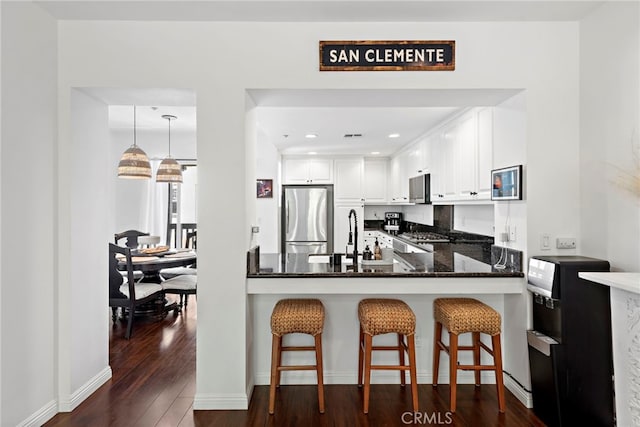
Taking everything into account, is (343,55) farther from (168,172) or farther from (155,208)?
(155,208)

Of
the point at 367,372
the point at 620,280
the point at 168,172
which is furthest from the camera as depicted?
the point at 168,172

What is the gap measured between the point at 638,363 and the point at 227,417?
2223mm

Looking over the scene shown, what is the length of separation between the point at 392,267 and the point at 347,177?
4.13 meters

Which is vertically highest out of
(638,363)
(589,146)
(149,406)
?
(589,146)

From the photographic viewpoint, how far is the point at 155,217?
586 cm

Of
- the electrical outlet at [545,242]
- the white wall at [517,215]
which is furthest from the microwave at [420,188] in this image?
the electrical outlet at [545,242]

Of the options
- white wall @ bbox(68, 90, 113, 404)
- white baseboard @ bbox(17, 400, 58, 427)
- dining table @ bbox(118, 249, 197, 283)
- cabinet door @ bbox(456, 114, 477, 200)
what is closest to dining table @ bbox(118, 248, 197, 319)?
dining table @ bbox(118, 249, 197, 283)

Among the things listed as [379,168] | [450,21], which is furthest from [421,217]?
[450,21]

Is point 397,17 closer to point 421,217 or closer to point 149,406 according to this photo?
point 149,406

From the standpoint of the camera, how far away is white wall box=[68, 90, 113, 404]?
2.35 m

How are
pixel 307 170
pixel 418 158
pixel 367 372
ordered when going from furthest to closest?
pixel 307 170 → pixel 418 158 → pixel 367 372

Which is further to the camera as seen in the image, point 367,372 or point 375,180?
point 375,180

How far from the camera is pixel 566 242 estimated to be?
92.7 inches

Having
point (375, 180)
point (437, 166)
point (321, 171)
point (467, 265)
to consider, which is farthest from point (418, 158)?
point (467, 265)
